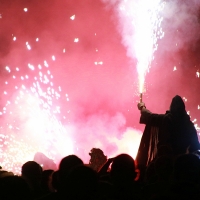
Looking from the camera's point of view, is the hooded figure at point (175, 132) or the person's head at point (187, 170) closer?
the person's head at point (187, 170)

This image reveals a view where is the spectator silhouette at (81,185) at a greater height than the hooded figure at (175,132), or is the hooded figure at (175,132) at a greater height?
the hooded figure at (175,132)

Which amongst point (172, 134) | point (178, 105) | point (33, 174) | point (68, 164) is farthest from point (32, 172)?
point (178, 105)

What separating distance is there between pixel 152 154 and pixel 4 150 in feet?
46.9

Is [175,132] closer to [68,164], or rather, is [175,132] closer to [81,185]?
[68,164]

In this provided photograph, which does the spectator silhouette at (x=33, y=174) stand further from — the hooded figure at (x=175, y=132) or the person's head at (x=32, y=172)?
the hooded figure at (x=175, y=132)

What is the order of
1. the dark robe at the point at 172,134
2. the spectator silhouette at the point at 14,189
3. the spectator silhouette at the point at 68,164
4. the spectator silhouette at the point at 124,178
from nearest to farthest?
the spectator silhouette at the point at 14,189, the spectator silhouette at the point at 124,178, the spectator silhouette at the point at 68,164, the dark robe at the point at 172,134

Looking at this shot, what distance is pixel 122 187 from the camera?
2758 mm

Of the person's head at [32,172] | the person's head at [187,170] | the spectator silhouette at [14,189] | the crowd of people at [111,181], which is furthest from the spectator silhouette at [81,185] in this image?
the person's head at [32,172]

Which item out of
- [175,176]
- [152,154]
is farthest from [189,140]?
[175,176]

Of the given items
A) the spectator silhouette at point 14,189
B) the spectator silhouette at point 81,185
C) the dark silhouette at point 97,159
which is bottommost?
the spectator silhouette at point 14,189

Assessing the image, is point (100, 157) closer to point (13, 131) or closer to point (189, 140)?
point (189, 140)

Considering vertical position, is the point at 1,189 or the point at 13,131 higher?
the point at 13,131

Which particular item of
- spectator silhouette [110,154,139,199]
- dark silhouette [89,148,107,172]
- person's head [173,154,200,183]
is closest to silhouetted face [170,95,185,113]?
dark silhouette [89,148,107,172]

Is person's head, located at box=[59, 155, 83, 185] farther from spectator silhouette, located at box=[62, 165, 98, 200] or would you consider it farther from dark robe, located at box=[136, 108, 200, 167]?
dark robe, located at box=[136, 108, 200, 167]
